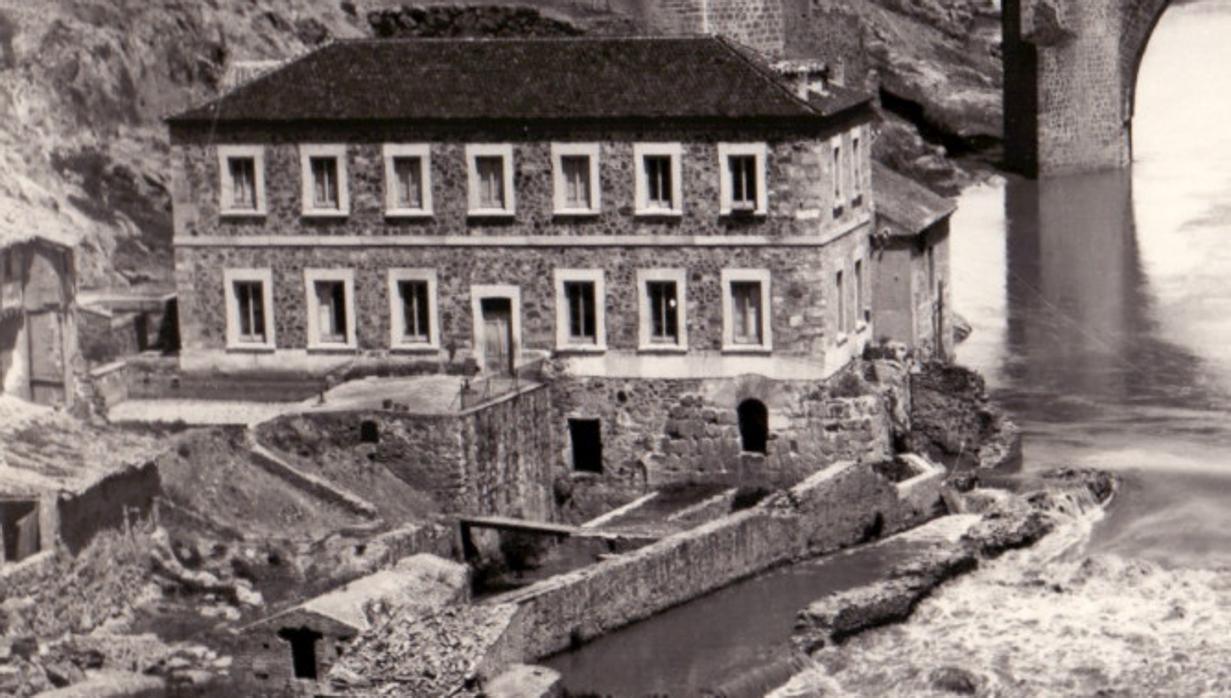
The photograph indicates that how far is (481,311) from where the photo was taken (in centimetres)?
5819

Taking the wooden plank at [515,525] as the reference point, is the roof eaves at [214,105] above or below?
above

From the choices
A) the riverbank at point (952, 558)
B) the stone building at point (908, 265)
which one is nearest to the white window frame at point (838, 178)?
the stone building at point (908, 265)

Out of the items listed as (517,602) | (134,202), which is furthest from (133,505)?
(134,202)

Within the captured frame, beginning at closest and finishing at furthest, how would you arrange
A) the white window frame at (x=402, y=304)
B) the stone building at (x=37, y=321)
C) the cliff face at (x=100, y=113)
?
the stone building at (x=37, y=321) → the white window frame at (x=402, y=304) → the cliff face at (x=100, y=113)

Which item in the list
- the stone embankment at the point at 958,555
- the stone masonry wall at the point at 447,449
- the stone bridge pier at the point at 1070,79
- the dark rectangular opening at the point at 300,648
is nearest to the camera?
the dark rectangular opening at the point at 300,648

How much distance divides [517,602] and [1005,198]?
66039mm

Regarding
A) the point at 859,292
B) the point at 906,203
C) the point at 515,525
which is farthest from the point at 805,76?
the point at 515,525

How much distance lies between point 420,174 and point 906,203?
1063 cm

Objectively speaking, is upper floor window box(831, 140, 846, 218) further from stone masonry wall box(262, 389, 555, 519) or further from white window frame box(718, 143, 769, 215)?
stone masonry wall box(262, 389, 555, 519)

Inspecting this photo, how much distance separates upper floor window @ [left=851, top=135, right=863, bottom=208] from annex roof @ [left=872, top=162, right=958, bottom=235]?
1681mm

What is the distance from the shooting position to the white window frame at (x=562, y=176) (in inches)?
2251

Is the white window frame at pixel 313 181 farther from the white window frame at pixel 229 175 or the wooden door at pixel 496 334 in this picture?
the wooden door at pixel 496 334

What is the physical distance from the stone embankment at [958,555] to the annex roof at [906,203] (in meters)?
5.77

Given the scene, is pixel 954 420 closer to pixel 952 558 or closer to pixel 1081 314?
pixel 952 558
